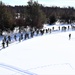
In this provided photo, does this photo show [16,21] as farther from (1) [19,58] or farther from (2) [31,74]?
(2) [31,74]

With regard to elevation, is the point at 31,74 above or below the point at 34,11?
below

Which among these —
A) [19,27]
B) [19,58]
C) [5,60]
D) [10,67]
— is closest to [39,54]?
[19,58]

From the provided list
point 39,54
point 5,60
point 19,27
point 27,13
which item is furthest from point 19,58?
point 27,13

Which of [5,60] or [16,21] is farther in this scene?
[16,21]

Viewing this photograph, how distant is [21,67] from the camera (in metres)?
15.7

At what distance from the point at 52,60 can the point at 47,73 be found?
12.1ft

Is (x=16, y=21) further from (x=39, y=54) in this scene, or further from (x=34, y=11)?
(x=39, y=54)

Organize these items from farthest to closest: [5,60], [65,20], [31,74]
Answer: [65,20]
[5,60]
[31,74]

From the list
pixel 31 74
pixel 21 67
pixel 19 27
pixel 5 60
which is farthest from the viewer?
pixel 19 27

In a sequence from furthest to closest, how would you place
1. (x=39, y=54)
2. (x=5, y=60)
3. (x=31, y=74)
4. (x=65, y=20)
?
(x=65, y=20)
(x=39, y=54)
(x=5, y=60)
(x=31, y=74)

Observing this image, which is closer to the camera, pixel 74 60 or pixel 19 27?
pixel 74 60

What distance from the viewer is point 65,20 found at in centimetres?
7375

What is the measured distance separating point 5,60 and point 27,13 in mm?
28971

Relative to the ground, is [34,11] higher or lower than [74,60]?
higher
